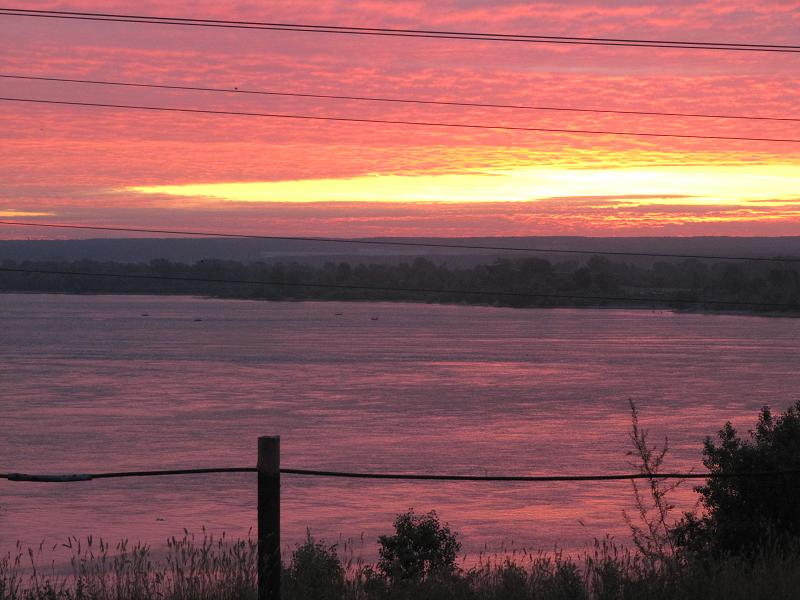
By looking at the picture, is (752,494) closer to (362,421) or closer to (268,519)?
(268,519)

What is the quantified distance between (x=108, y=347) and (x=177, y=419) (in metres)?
66.8

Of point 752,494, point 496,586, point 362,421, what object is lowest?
point 496,586

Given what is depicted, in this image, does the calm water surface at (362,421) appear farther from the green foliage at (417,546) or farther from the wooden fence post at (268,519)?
the wooden fence post at (268,519)

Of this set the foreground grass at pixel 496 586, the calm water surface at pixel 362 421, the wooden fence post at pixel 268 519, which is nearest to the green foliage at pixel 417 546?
the calm water surface at pixel 362 421

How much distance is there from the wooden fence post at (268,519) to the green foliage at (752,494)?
987 cm

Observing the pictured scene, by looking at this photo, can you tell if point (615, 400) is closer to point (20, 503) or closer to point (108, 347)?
point (20, 503)

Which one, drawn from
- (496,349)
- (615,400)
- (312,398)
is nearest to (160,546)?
(312,398)

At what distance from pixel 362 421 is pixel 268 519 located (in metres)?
54.9

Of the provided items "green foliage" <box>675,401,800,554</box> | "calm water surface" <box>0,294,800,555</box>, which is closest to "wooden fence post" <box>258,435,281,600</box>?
"green foliage" <box>675,401,800,554</box>

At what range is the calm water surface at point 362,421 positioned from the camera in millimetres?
38312

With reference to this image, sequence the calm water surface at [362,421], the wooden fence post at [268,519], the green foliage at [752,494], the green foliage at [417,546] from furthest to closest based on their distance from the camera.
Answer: the calm water surface at [362,421] < the green foliage at [417,546] < the green foliage at [752,494] < the wooden fence post at [268,519]

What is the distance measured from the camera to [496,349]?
121562 mm

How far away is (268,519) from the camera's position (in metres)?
6.57

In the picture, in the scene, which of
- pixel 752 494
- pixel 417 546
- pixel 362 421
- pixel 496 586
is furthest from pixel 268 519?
pixel 362 421
